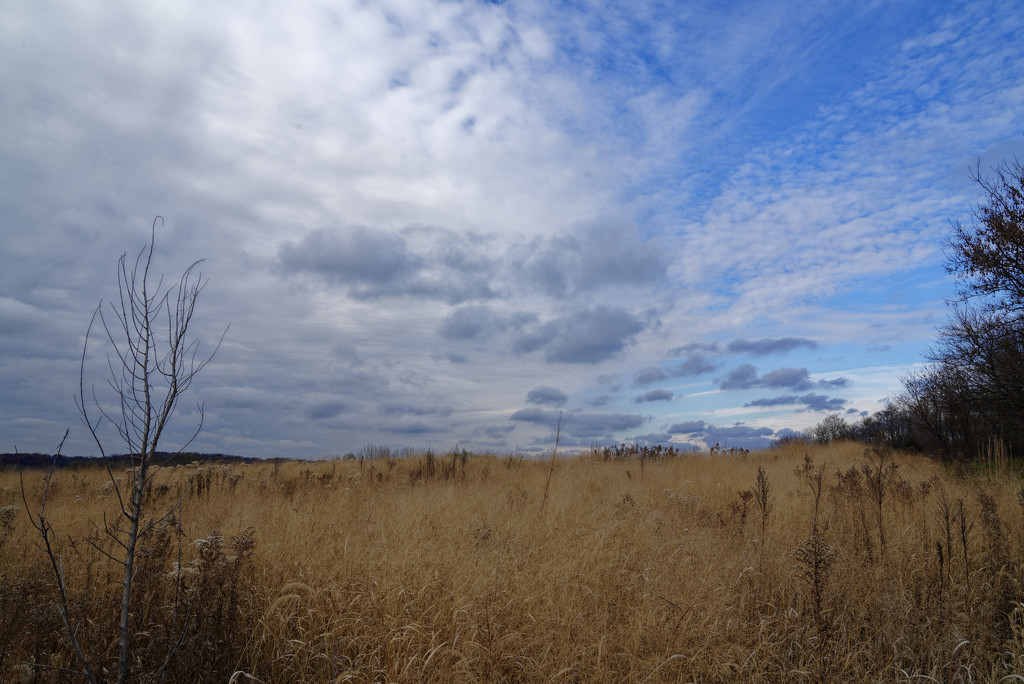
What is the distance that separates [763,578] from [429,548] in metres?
3.48

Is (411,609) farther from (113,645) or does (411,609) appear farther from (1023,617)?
(1023,617)

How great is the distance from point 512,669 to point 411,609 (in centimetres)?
101

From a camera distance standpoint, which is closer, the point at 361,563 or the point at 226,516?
the point at 361,563

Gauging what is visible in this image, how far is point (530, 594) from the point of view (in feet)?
14.8

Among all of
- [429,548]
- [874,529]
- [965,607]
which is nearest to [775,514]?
[874,529]

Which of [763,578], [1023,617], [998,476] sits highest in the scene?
[998,476]

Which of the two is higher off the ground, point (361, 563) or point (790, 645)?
point (361, 563)

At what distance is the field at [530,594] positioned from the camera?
373cm

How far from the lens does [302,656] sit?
3879 millimetres

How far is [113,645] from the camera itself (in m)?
4.13

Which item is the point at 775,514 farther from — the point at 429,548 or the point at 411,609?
the point at 411,609

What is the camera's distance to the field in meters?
3.73

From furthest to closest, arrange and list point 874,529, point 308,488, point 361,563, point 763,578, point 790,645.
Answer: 1. point 308,488
2. point 874,529
3. point 763,578
4. point 361,563
5. point 790,645

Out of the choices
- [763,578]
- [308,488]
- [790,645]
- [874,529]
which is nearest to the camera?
[790,645]
